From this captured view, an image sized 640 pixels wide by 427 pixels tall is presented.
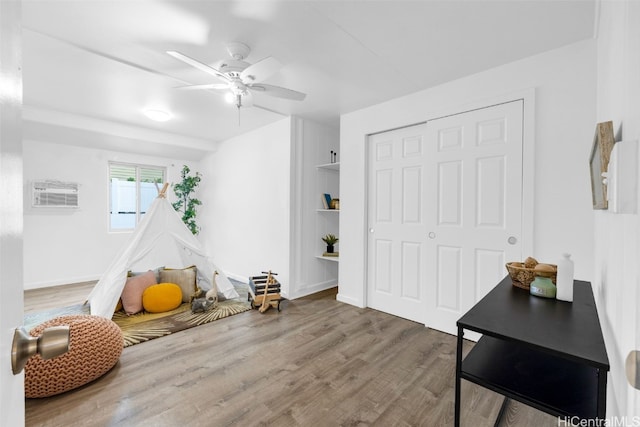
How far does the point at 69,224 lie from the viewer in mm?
4566

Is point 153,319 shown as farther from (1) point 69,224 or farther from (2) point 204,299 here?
(1) point 69,224

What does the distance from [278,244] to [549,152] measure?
3.19m

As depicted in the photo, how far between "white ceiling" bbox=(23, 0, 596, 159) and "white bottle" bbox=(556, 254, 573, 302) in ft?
5.24

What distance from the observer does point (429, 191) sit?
2879 millimetres

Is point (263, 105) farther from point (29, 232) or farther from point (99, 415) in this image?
point (29, 232)

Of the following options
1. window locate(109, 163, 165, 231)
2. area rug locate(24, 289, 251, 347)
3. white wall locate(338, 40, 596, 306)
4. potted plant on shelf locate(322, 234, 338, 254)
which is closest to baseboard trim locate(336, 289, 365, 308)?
potted plant on shelf locate(322, 234, 338, 254)

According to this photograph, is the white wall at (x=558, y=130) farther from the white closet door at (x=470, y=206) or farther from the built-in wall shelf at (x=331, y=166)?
the built-in wall shelf at (x=331, y=166)

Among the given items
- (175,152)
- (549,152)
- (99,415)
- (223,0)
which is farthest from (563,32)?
(175,152)

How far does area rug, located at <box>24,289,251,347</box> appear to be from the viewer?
277cm

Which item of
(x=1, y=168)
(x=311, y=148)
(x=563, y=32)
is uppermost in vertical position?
(x=563, y=32)

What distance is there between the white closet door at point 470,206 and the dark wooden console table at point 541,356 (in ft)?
3.52

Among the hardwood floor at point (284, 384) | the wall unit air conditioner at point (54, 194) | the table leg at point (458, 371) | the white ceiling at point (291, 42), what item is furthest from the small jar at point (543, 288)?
the wall unit air conditioner at point (54, 194)

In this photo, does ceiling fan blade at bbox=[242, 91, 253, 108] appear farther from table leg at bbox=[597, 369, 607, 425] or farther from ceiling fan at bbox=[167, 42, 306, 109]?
table leg at bbox=[597, 369, 607, 425]

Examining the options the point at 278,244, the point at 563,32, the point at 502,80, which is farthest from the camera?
the point at 278,244
